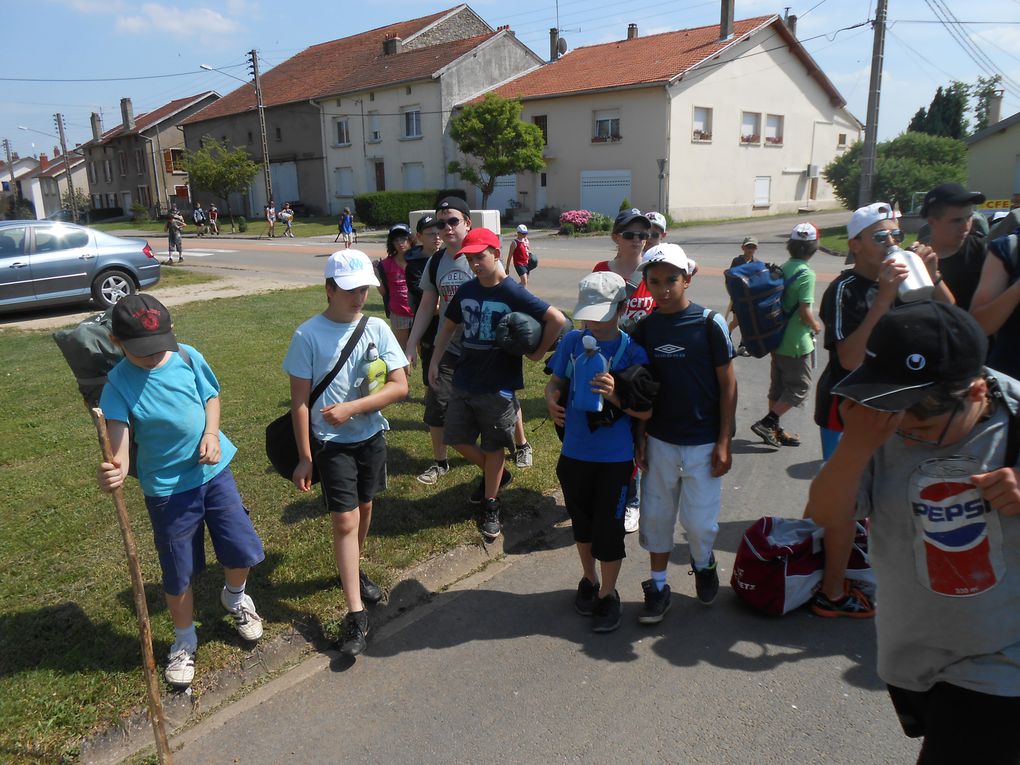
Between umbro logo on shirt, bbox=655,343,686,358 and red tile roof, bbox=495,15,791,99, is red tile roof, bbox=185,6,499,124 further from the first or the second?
umbro logo on shirt, bbox=655,343,686,358

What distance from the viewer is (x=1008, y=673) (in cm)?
179

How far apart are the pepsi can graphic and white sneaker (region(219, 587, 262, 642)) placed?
9.65 feet

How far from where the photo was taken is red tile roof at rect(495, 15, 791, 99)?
110 feet

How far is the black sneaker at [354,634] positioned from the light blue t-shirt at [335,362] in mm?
868

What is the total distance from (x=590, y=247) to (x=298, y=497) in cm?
Result: 2158

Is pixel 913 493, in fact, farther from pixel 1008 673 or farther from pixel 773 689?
pixel 773 689

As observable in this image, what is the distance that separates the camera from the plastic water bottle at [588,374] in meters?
3.49

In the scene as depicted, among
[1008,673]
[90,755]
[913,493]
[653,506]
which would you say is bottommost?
[90,755]

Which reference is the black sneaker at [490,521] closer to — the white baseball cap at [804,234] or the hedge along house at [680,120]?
the white baseball cap at [804,234]

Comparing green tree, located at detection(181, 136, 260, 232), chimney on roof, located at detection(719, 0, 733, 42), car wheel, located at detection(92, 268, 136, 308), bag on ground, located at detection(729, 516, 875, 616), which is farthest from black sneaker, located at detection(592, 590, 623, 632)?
green tree, located at detection(181, 136, 260, 232)

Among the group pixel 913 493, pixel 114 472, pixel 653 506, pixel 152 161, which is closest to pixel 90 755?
pixel 114 472

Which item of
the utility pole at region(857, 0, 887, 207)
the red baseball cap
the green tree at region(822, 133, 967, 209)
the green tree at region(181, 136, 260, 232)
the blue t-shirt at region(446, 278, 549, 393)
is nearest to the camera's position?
the red baseball cap

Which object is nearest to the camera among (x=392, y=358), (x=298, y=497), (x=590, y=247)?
(x=392, y=358)

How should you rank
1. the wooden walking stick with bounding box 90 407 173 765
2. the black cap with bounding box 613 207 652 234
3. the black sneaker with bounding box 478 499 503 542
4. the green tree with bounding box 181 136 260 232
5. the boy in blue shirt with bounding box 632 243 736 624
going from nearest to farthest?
1. the wooden walking stick with bounding box 90 407 173 765
2. the boy in blue shirt with bounding box 632 243 736 624
3. the black sneaker with bounding box 478 499 503 542
4. the black cap with bounding box 613 207 652 234
5. the green tree with bounding box 181 136 260 232
